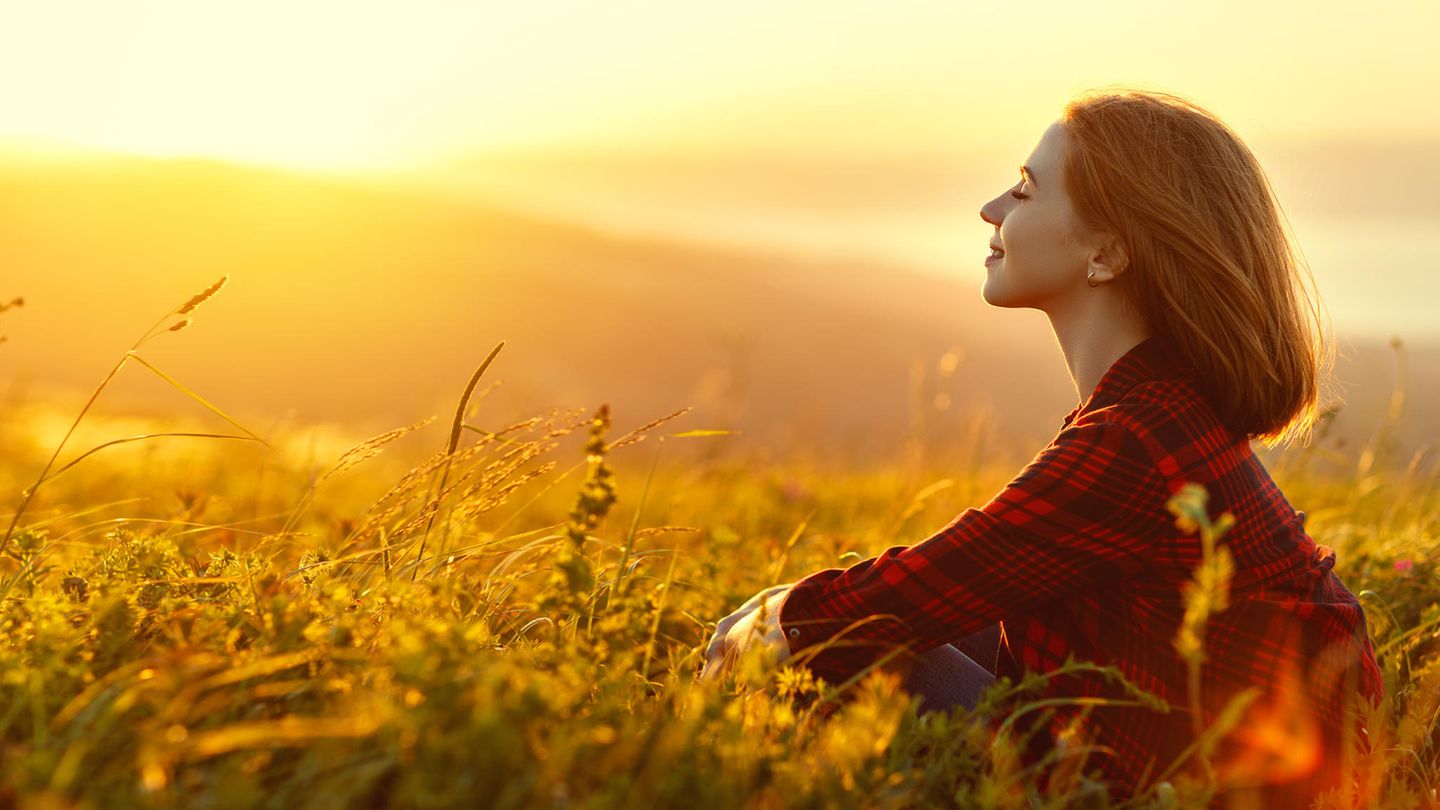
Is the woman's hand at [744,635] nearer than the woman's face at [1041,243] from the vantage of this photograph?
Yes

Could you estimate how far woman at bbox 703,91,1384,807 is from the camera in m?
2.01

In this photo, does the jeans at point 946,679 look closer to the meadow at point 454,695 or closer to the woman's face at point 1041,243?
the meadow at point 454,695

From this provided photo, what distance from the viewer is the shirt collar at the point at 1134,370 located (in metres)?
2.24

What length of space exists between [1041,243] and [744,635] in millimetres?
1136

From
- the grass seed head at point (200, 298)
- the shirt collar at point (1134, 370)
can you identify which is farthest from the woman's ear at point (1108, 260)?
the grass seed head at point (200, 298)

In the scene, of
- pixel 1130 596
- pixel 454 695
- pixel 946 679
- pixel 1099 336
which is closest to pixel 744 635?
pixel 946 679

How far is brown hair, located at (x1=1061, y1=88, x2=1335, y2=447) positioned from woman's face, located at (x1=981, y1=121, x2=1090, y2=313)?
0.04m

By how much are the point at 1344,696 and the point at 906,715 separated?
0.98 meters

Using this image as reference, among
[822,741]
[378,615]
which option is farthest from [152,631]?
[822,741]

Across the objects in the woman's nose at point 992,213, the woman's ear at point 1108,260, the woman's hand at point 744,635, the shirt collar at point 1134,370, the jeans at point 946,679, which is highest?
the woman's nose at point 992,213

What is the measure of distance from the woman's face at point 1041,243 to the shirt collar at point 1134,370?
0.22 metres

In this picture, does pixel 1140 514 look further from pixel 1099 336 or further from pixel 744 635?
pixel 744 635

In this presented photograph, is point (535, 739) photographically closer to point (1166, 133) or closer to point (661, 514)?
point (1166, 133)

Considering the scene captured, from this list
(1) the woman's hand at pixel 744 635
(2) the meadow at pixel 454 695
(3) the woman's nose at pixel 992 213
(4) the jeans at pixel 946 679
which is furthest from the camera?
(3) the woman's nose at pixel 992 213
